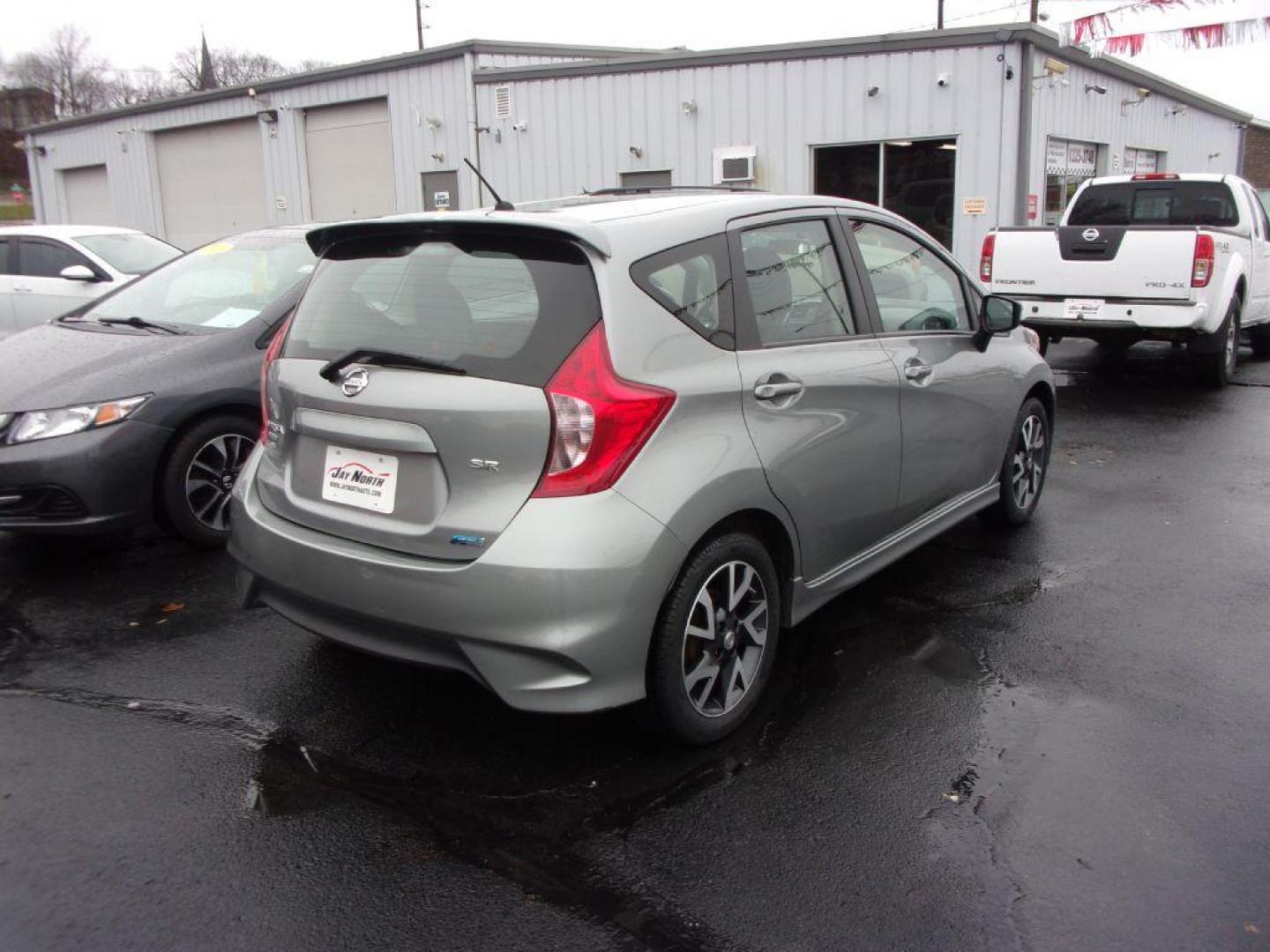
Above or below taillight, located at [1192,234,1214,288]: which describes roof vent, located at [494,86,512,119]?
above

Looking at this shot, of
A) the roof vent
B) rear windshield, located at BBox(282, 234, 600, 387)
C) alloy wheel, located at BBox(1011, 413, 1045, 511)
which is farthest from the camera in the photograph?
the roof vent

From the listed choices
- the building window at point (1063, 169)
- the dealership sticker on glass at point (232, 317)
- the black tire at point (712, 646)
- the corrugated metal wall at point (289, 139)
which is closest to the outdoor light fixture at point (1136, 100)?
the building window at point (1063, 169)

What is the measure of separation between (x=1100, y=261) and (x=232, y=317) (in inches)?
280

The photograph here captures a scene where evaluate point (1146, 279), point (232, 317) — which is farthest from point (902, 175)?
point (232, 317)

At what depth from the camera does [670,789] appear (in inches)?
119

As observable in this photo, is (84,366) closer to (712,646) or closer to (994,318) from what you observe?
(712,646)

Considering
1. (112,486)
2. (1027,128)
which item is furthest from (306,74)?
(112,486)

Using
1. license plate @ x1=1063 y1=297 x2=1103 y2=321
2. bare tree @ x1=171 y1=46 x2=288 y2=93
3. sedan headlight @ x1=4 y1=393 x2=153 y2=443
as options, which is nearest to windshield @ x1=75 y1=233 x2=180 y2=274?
sedan headlight @ x1=4 y1=393 x2=153 y2=443

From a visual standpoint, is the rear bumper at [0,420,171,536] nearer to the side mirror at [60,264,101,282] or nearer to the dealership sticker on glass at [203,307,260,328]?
the dealership sticker on glass at [203,307,260,328]

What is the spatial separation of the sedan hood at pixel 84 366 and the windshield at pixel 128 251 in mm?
3947

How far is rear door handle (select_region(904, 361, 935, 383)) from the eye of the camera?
4.04 m

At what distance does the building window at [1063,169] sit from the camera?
15.4 meters

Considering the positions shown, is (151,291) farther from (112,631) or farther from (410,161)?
(410,161)

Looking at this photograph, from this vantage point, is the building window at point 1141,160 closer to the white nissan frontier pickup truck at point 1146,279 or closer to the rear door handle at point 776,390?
the white nissan frontier pickup truck at point 1146,279
